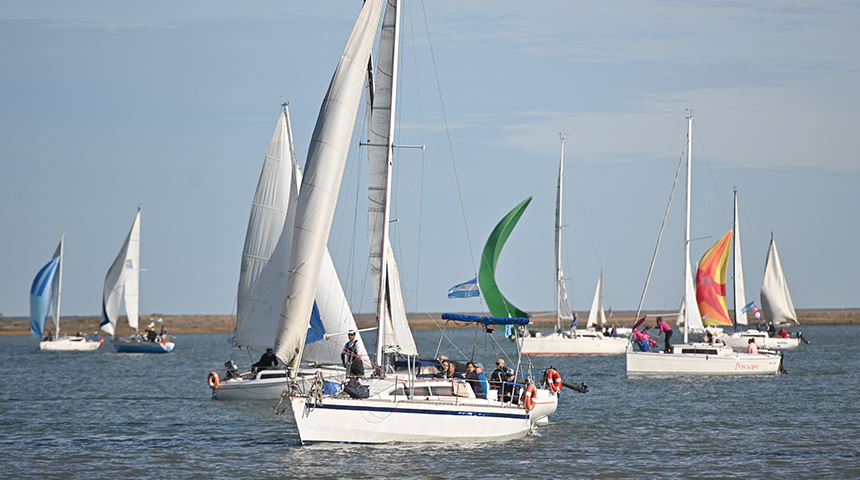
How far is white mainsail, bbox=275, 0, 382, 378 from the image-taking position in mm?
20703

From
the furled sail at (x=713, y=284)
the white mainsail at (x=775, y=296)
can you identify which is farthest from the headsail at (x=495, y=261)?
the white mainsail at (x=775, y=296)

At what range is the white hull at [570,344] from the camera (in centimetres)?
5662

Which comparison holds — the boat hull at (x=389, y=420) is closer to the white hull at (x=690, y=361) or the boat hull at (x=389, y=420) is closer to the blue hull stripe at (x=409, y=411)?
the blue hull stripe at (x=409, y=411)

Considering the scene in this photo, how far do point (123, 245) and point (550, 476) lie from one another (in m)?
57.3

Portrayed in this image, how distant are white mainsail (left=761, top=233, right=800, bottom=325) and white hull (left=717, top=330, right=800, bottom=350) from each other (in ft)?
39.9

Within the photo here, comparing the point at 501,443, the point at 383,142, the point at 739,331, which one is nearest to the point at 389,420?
the point at 501,443

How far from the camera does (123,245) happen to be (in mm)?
70062

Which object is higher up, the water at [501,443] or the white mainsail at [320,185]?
the white mainsail at [320,185]

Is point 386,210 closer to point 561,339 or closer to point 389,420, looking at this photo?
point 389,420

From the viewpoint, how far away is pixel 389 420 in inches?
821

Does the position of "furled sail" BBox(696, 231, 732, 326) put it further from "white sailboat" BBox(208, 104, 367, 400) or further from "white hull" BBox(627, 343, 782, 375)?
"white sailboat" BBox(208, 104, 367, 400)

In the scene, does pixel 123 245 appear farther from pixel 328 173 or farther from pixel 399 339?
pixel 328 173

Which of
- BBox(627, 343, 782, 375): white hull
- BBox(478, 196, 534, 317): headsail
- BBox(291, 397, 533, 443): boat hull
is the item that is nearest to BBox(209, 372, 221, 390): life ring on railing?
BBox(478, 196, 534, 317): headsail

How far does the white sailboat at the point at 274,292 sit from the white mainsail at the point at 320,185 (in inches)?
390
